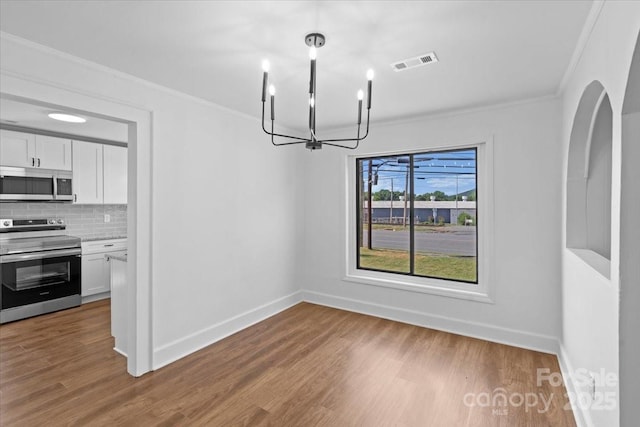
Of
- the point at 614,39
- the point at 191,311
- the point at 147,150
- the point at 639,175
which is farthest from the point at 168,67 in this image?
the point at 639,175

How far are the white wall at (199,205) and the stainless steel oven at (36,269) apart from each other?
2506 mm

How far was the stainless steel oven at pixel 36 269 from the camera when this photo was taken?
3.92m

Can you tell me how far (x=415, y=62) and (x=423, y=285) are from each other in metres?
2.54

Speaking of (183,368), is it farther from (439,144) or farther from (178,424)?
(439,144)

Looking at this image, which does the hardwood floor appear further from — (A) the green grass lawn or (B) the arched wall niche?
(B) the arched wall niche

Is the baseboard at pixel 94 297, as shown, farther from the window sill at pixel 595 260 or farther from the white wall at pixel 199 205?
the window sill at pixel 595 260

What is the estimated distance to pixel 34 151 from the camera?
426 centimetres

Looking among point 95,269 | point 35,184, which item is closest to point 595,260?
point 95,269

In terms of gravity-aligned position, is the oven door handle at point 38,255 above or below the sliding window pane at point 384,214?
below

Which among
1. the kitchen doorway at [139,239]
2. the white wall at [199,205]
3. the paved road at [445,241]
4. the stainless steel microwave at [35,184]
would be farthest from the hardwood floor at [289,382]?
the stainless steel microwave at [35,184]

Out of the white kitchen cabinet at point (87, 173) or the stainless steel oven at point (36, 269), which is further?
the white kitchen cabinet at point (87, 173)

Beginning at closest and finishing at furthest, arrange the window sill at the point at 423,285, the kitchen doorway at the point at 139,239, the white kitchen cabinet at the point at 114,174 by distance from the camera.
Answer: the kitchen doorway at the point at 139,239 < the window sill at the point at 423,285 < the white kitchen cabinet at the point at 114,174

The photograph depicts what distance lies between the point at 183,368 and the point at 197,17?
2.70 meters

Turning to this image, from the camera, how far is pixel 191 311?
10.4ft
